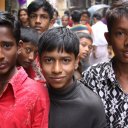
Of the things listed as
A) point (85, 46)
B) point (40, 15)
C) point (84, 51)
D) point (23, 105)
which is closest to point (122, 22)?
point (23, 105)

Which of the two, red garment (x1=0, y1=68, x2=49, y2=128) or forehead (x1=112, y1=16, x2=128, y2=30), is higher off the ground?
forehead (x1=112, y1=16, x2=128, y2=30)

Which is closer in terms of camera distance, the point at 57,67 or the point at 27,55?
the point at 57,67

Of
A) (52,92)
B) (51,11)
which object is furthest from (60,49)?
(51,11)

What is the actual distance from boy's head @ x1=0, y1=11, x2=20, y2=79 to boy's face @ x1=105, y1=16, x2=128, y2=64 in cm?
62

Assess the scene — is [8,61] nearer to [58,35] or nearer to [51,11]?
[58,35]

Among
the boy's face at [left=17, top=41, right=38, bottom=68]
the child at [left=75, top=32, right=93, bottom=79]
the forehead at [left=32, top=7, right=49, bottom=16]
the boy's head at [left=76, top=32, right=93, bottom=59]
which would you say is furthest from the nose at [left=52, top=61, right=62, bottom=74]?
the forehead at [left=32, top=7, right=49, bottom=16]

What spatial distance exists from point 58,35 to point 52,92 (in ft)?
1.21

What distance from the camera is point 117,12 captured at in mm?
2316

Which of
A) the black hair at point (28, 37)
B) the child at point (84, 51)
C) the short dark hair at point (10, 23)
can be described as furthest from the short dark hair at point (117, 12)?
the child at point (84, 51)

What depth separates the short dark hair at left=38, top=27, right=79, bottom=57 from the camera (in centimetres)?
224

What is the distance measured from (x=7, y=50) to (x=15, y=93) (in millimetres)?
269

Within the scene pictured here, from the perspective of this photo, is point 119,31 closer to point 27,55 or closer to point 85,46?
point 27,55

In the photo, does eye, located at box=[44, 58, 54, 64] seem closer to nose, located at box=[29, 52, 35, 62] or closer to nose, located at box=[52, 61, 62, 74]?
nose, located at box=[52, 61, 62, 74]

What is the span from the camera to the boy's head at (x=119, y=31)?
225cm
